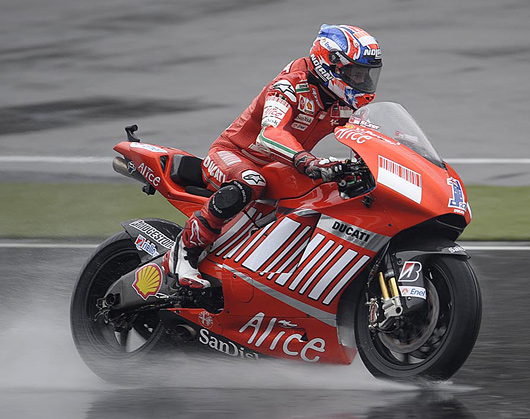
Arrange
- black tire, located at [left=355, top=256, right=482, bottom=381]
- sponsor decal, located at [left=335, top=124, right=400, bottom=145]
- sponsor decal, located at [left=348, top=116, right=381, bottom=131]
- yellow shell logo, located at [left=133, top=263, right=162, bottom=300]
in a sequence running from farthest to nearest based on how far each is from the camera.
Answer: yellow shell logo, located at [left=133, top=263, right=162, bottom=300], sponsor decal, located at [left=348, top=116, right=381, bottom=131], sponsor decal, located at [left=335, top=124, right=400, bottom=145], black tire, located at [left=355, top=256, right=482, bottom=381]

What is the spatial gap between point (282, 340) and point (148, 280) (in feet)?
2.85

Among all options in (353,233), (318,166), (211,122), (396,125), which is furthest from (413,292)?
(211,122)

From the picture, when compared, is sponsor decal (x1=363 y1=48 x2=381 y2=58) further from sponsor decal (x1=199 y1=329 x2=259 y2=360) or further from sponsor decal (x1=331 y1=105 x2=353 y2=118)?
sponsor decal (x1=199 y1=329 x2=259 y2=360)

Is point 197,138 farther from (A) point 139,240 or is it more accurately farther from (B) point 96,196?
(A) point 139,240

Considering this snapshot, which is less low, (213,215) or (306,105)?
(306,105)

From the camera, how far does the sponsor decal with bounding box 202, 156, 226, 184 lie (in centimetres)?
580

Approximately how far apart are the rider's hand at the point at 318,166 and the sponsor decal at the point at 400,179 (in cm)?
18

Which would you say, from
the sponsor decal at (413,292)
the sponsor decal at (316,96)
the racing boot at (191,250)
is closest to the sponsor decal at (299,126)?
the sponsor decal at (316,96)

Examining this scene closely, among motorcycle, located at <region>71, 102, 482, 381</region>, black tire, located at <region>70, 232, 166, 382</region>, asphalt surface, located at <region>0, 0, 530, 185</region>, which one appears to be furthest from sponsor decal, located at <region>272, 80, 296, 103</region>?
asphalt surface, located at <region>0, 0, 530, 185</region>

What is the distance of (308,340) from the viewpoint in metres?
5.41

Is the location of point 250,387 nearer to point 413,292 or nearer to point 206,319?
point 206,319

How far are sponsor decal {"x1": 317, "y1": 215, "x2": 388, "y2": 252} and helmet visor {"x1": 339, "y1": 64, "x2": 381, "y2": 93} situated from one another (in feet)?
2.21

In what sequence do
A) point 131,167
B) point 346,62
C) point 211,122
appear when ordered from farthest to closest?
point 211,122, point 131,167, point 346,62

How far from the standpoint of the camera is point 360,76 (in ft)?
18.1
